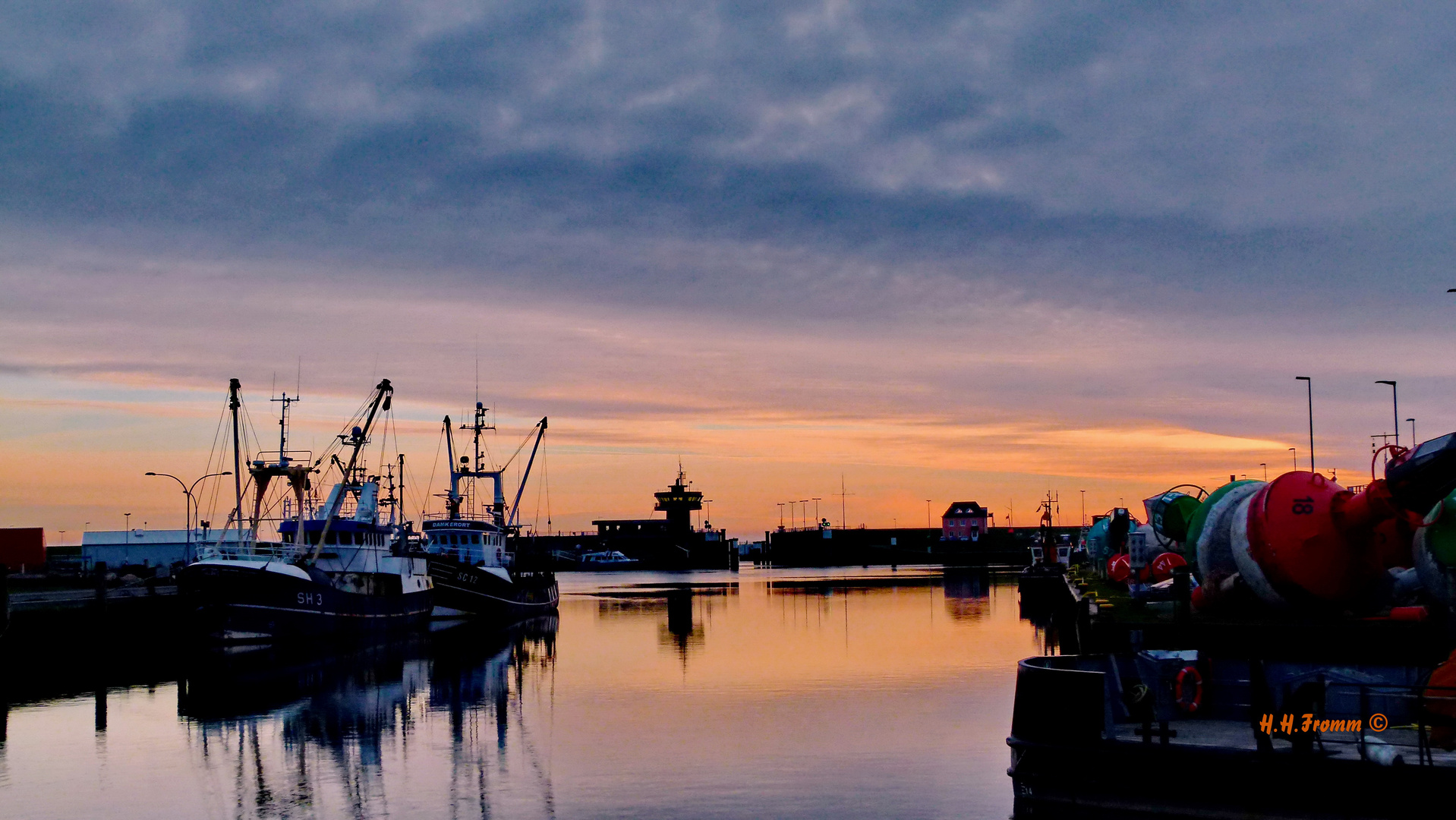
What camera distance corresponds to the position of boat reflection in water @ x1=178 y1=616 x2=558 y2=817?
94.6ft

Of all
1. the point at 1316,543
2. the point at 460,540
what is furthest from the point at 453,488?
the point at 1316,543

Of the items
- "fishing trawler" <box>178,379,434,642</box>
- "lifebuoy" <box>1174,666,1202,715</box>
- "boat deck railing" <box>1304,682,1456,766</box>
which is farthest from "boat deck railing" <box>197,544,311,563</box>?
"boat deck railing" <box>1304,682,1456,766</box>

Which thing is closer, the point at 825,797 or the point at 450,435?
the point at 825,797

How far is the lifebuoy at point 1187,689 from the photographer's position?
24094 millimetres

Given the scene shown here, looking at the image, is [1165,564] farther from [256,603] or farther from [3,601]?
[3,601]

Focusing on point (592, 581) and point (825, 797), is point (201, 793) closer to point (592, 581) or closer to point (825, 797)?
point (825, 797)

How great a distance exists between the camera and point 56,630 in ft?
200

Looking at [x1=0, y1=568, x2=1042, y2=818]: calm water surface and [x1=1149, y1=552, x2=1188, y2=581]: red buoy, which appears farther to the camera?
[x1=1149, y1=552, x2=1188, y2=581]: red buoy

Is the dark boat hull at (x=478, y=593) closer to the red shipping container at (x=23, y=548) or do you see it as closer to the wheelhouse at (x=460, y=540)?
the wheelhouse at (x=460, y=540)

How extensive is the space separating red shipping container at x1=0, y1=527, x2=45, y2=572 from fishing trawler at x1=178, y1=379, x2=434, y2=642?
58.9m

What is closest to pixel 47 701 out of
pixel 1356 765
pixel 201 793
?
pixel 201 793

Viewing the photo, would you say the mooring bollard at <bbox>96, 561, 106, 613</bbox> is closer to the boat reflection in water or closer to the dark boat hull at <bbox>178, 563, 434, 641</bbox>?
the dark boat hull at <bbox>178, 563, 434, 641</bbox>

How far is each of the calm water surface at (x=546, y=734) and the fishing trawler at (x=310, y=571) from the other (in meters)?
2.61

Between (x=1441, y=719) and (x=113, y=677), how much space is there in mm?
52003
